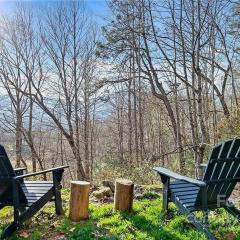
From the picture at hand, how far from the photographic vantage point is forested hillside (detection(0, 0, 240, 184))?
1140 centimetres

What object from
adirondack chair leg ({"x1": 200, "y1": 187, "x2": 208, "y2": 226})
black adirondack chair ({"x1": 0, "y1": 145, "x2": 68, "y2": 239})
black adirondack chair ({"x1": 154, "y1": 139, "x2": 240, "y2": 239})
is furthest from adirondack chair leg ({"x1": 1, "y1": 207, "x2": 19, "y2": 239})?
adirondack chair leg ({"x1": 200, "y1": 187, "x2": 208, "y2": 226})

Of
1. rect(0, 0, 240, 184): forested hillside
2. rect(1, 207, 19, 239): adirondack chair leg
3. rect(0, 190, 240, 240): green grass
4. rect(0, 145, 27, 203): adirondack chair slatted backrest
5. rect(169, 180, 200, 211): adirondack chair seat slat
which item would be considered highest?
rect(0, 0, 240, 184): forested hillside

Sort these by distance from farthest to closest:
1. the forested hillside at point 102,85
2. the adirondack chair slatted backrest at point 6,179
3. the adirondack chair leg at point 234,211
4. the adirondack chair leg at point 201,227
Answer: the forested hillside at point 102,85 < the adirondack chair leg at point 234,211 < the adirondack chair slatted backrest at point 6,179 < the adirondack chair leg at point 201,227

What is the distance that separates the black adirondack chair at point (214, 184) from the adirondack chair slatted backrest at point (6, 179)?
1.52 m

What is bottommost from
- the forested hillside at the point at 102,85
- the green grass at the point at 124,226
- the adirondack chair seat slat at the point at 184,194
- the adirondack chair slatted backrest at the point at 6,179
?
the green grass at the point at 124,226

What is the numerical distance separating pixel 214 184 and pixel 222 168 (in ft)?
0.53

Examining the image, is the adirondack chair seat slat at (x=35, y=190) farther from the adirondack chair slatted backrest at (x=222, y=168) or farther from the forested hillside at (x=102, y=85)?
the forested hillside at (x=102, y=85)

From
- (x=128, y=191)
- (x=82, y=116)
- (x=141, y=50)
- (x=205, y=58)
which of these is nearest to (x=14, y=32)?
(x=82, y=116)

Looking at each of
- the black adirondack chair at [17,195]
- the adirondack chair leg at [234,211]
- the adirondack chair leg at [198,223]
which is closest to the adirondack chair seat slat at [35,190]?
the black adirondack chair at [17,195]

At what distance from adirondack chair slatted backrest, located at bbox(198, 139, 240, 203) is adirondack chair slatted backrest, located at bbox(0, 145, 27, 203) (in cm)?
178

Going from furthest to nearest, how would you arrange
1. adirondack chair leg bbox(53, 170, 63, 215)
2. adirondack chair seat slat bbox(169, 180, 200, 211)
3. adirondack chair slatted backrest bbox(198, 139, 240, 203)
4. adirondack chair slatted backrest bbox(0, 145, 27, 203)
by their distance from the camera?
adirondack chair leg bbox(53, 170, 63, 215), adirondack chair seat slat bbox(169, 180, 200, 211), adirondack chair slatted backrest bbox(0, 145, 27, 203), adirondack chair slatted backrest bbox(198, 139, 240, 203)

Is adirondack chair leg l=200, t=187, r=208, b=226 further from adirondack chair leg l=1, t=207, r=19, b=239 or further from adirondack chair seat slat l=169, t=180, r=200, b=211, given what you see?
adirondack chair leg l=1, t=207, r=19, b=239

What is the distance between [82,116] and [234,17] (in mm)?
7684

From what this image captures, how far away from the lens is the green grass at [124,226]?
10.2 feet
